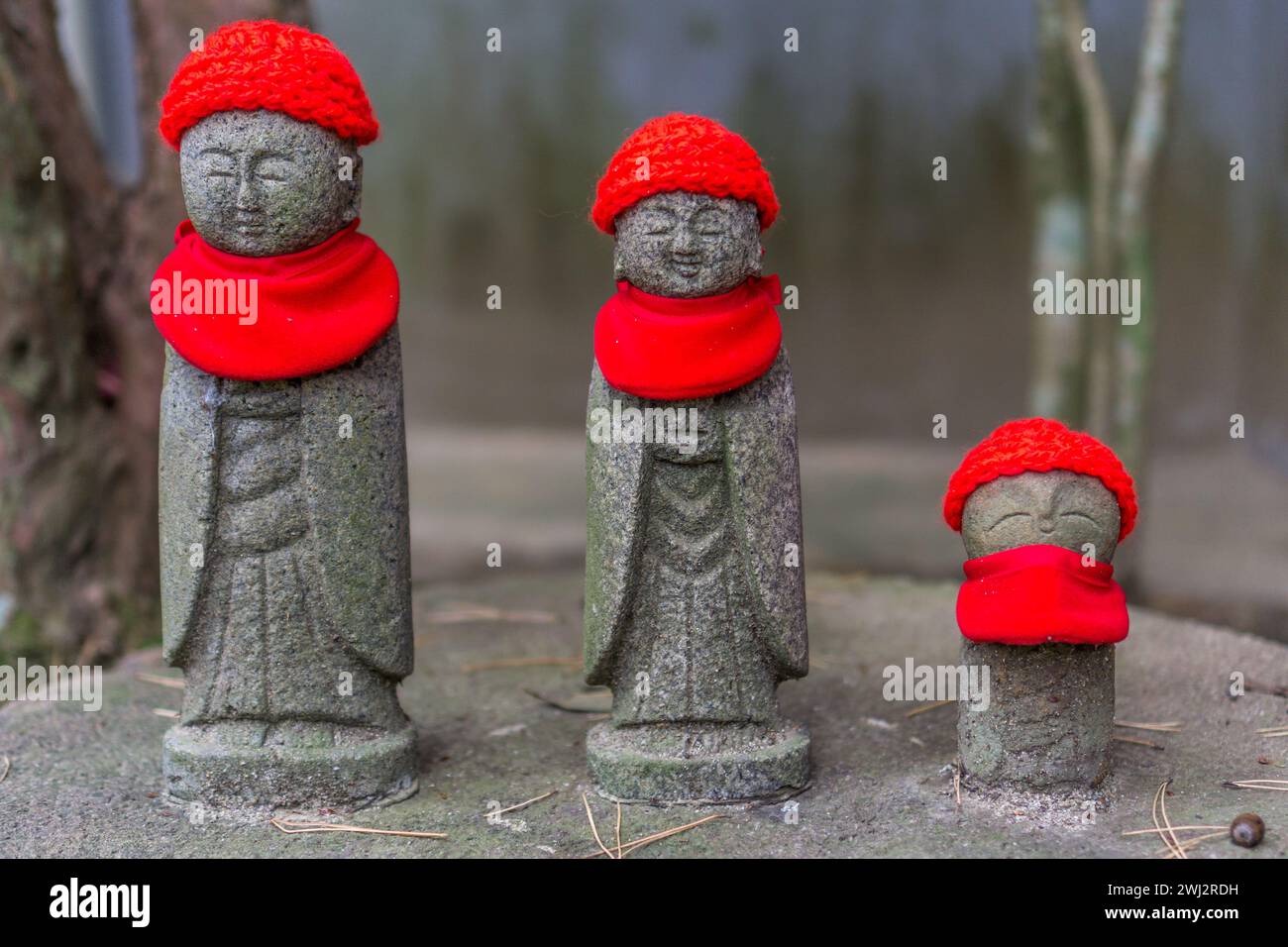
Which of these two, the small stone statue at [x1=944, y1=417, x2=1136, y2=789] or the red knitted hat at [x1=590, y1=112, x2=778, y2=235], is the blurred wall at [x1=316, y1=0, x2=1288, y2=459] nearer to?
the red knitted hat at [x1=590, y1=112, x2=778, y2=235]

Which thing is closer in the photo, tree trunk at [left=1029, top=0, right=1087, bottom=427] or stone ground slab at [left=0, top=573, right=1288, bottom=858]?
stone ground slab at [left=0, top=573, right=1288, bottom=858]

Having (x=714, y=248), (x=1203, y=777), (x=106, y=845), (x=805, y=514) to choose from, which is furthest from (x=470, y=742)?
(x=805, y=514)

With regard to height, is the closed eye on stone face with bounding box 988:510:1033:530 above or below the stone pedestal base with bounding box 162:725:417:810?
above

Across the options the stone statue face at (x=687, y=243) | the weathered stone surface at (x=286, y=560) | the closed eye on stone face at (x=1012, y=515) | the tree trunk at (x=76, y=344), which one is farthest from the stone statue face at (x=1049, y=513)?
the tree trunk at (x=76, y=344)

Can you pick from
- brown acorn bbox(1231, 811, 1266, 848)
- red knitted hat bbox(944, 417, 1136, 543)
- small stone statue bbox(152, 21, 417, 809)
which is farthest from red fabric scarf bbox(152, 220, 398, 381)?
brown acorn bbox(1231, 811, 1266, 848)

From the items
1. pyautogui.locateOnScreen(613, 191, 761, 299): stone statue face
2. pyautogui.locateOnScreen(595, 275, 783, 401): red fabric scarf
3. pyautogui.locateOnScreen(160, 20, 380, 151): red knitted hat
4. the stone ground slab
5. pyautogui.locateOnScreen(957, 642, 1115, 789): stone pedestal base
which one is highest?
pyautogui.locateOnScreen(160, 20, 380, 151): red knitted hat

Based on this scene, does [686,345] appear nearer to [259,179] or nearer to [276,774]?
[259,179]

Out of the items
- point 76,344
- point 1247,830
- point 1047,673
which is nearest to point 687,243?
point 1047,673

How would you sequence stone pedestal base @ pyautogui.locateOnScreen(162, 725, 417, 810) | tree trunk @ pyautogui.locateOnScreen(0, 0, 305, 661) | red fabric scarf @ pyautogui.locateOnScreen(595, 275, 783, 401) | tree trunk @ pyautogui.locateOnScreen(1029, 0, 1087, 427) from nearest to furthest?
red fabric scarf @ pyautogui.locateOnScreen(595, 275, 783, 401) < stone pedestal base @ pyautogui.locateOnScreen(162, 725, 417, 810) < tree trunk @ pyautogui.locateOnScreen(0, 0, 305, 661) < tree trunk @ pyautogui.locateOnScreen(1029, 0, 1087, 427)
